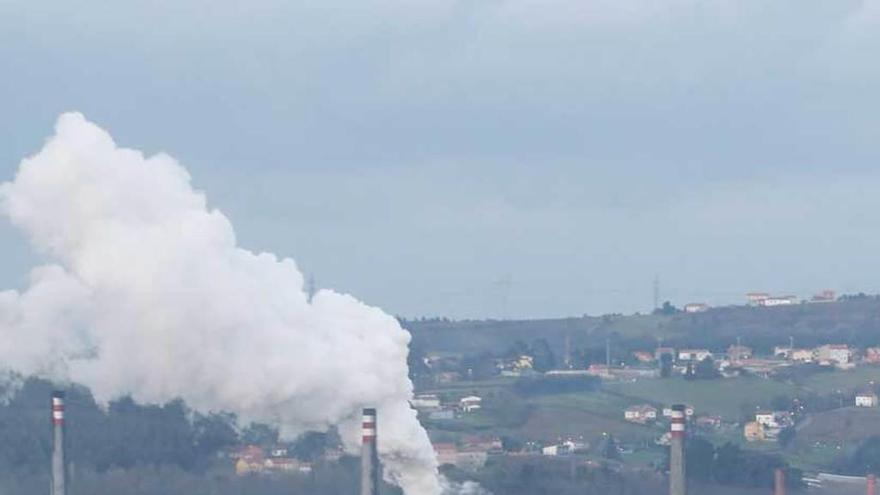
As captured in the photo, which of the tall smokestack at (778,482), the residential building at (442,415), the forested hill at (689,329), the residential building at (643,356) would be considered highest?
the forested hill at (689,329)

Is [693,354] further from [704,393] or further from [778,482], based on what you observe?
[778,482]

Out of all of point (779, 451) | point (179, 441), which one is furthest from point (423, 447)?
point (779, 451)

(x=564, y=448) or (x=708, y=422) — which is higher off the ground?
(x=708, y=422)

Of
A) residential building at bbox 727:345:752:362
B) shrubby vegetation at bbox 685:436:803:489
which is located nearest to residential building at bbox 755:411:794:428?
shrubby vegetation at bbox 685:436:803:489

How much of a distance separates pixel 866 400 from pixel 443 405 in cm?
2204

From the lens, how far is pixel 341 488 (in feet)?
201

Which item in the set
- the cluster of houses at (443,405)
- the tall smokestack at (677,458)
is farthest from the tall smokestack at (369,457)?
the cluster of houses at (443,405)

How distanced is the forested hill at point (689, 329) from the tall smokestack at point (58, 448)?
4407cm

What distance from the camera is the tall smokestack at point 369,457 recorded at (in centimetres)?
5909

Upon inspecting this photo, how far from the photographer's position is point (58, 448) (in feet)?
202

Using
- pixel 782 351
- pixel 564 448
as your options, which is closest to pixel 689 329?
pixel 782 351

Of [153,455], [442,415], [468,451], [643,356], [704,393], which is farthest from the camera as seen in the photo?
[643,356]

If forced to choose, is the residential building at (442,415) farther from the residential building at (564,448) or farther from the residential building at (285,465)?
the residential building at (285,465)

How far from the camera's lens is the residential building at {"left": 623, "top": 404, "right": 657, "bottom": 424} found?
8225cm
